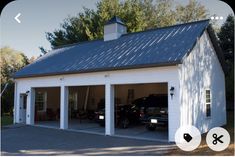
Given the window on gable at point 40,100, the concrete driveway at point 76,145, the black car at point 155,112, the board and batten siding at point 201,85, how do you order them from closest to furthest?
1. the concrete driveway at point 76,145
2. the board and batten siding at point 201,85
3. the black car at point 155,112
4. the window on gable at point 40,100

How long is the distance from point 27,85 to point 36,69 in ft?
4.20

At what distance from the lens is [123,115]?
1777cm

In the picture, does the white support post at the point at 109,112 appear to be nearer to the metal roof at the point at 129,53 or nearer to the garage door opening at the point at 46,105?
the metal roof at the point at 129,53

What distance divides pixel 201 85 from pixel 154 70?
10.6ft

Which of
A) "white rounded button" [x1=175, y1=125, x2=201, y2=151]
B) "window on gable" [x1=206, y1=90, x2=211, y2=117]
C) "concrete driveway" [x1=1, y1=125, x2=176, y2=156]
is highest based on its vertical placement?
"window on gable" [x1=206, y1=90, x2=211, y2=117]

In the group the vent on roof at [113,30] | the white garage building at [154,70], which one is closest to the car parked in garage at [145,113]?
the white garage building at [154,70]

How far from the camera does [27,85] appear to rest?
2069 centimetres

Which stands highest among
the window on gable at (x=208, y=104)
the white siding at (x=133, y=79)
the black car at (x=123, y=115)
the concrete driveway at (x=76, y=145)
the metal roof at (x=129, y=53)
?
the metal roof at (x=129, y=53)

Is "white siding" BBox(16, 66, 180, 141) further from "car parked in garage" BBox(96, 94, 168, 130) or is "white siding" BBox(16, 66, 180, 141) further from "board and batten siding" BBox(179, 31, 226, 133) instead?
"car parked in garage" BBox(96, 94, 168, 130)

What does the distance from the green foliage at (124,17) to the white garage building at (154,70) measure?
1316 centimetres

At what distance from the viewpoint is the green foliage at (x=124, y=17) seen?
112ft

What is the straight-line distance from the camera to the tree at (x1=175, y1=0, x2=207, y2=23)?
38.4 meters

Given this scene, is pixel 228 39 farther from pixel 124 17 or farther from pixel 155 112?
→ pixel 155 112

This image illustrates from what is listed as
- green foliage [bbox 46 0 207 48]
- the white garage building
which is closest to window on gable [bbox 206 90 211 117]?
the white garage building
